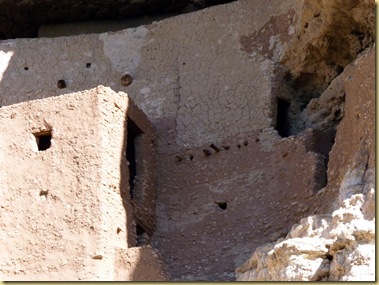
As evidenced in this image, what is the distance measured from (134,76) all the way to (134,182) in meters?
2.13

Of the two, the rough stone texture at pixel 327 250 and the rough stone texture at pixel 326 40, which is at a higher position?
the rough stone texture at pixel 326 40

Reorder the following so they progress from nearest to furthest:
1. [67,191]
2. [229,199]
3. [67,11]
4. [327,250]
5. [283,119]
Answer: [327,250], [67,191], [229,199], [283,119], [67,11]

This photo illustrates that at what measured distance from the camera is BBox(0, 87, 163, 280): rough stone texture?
12.8 m

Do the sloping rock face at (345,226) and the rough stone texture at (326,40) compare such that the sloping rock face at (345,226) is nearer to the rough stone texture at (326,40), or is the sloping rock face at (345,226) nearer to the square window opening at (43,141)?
the rough stone texture at (326,40)

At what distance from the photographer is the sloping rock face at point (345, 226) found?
10.8 metres

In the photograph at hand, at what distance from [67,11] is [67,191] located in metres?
4.97

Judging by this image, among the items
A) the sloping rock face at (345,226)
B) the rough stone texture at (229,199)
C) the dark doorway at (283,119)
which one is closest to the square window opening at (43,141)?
the rough stone texture at (229,199)

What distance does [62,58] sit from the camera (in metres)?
16.4

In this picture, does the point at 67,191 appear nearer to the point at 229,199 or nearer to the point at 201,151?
the point at 229,199

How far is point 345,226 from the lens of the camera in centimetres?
1110

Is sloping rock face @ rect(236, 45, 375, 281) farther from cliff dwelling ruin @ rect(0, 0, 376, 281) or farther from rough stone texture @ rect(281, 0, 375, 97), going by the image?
rough stone texture @ rect(281, 0, 375, 97)

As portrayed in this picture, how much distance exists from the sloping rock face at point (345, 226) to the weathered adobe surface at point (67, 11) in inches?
187

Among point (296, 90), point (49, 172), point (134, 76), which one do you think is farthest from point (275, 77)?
point (49, 172)

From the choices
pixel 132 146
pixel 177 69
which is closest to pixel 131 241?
pixel 132 146
